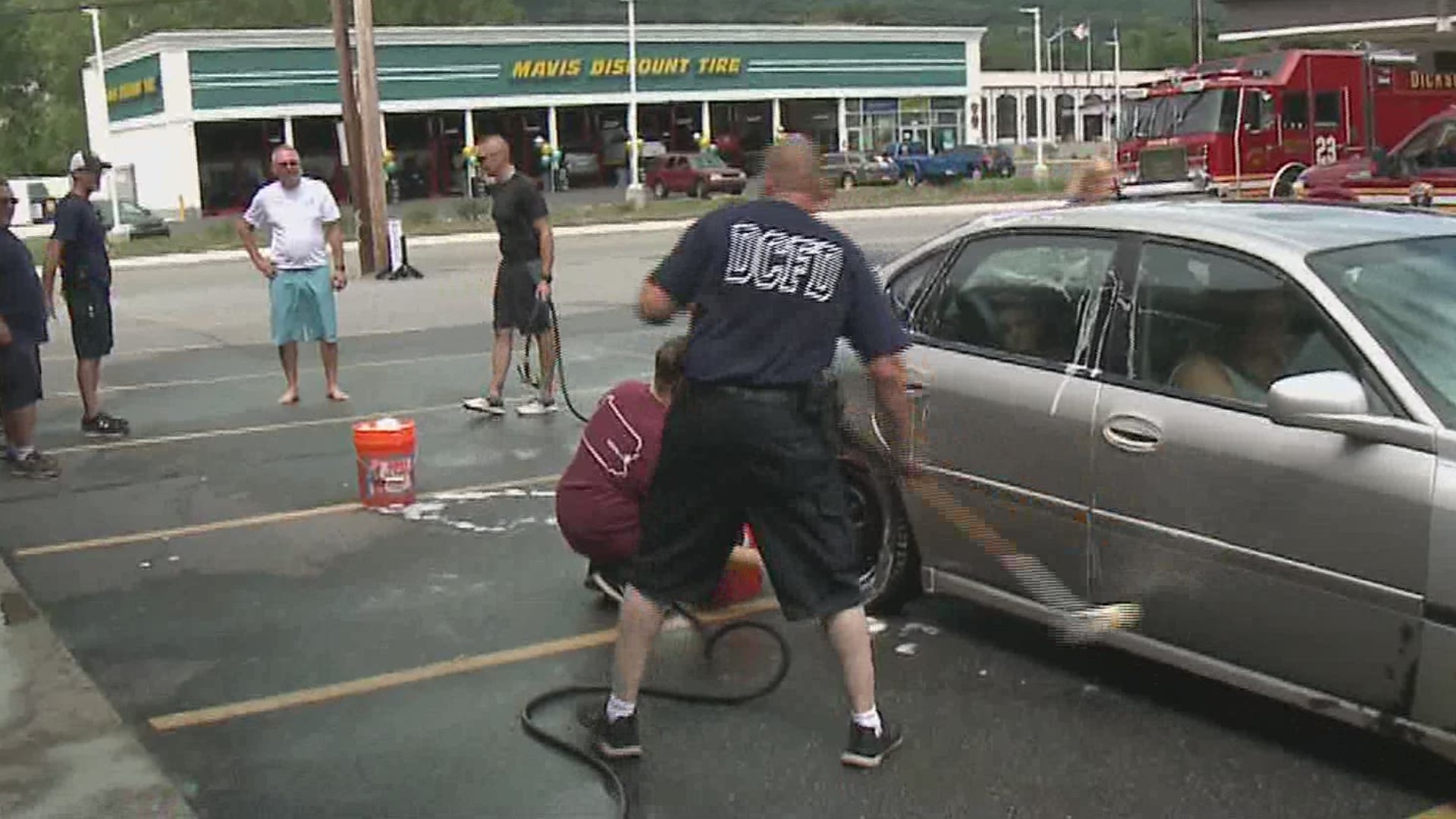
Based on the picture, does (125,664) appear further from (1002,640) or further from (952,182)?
(952,182)

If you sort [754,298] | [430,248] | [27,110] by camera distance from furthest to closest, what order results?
[27,110], [430,248], [754,298]

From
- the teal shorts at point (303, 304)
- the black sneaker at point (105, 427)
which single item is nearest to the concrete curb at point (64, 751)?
the black sneaker at point (105, 427)

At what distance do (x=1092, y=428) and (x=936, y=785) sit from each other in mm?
1208

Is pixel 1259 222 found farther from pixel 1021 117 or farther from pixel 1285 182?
pixel 1021 117

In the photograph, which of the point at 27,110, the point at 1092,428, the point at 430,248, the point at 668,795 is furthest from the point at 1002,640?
the point at 27,110

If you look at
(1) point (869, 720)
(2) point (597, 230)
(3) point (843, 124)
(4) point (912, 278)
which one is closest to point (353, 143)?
(2) point (597, 230)

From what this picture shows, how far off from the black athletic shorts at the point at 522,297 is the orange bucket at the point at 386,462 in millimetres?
2408

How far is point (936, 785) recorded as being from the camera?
4.46 meters

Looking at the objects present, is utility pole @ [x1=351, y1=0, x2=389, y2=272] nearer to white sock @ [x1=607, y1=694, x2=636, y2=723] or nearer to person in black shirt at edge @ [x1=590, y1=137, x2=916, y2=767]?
white sock @ [x1=607, y1=694, x2=636, y2=723]

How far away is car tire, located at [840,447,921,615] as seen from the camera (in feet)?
18.8

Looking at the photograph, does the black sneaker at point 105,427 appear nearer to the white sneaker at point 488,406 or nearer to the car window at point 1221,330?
the white sneaker at point 488,406

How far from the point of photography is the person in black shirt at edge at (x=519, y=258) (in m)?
10.2

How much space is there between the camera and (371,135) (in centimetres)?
2597

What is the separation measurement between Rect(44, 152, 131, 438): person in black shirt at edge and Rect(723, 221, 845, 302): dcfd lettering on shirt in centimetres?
698
